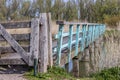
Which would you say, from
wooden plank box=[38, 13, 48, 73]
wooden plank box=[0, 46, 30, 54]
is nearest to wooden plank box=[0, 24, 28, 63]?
wooden plank box=[0, 46, 30, 54]

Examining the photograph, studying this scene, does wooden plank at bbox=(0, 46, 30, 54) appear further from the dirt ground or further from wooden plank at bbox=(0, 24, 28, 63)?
the dirt ground

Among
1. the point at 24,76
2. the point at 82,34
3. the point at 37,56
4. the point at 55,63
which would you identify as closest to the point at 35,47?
the point at 37,56

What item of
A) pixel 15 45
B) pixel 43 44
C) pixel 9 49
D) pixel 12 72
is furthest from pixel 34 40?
pixel 12 72

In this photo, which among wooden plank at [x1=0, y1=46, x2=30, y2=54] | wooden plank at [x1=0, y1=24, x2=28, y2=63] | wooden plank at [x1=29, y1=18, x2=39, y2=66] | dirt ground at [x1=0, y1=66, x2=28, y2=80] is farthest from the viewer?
wooden plank at [x1=0, y1=46, x2=30, y2=54]

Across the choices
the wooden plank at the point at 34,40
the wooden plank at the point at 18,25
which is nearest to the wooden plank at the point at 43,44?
the wooden plank at the point at 34,40

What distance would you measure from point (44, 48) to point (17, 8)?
47010mm

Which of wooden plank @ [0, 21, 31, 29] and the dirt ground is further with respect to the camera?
wooden plank @ [0, 21, 31, 29]

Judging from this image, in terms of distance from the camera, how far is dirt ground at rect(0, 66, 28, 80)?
6.45 metres

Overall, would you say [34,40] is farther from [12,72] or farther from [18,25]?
[12,72]

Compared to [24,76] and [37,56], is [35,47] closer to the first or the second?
[37,56]

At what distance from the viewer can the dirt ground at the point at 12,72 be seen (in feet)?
21.2

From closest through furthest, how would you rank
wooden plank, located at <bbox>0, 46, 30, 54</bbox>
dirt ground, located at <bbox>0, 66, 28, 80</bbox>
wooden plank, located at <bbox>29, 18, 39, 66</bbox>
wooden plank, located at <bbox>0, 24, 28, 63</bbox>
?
dirt ground, located at <bbox>0, 66, 28, 80</bbox> → wooden plank, located at <bbox>29, 18, 39, 66</bbox> → wooden plank, located at <bbox>0, 24, 28, 63</bbox> → wooden plank, located at <bbox>0, 46, 30, 54</bbox>

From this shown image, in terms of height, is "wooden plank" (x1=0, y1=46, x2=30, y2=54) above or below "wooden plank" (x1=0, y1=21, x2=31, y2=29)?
below

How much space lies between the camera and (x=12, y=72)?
7.02m
